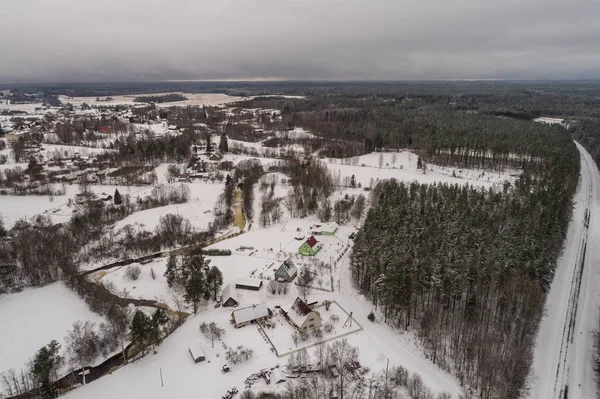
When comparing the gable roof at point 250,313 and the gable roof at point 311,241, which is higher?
the gable roof at point 311,241

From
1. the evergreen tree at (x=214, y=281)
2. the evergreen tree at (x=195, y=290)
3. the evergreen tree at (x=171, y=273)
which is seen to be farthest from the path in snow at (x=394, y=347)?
the evergreen tree at (x=171, y=273)

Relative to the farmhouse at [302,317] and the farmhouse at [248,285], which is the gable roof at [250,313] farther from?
the farmhouse at [248,285]

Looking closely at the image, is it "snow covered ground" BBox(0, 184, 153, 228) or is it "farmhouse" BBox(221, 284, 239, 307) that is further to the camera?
"snow covered ground" BBox(0, 184, 153, 228)

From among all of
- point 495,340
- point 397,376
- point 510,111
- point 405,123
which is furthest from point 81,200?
point 510,111

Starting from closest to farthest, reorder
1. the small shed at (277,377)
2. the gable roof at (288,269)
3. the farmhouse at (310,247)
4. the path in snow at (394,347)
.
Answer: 1. the small shed at (277,377)
2. the path in snow at (394,347)
3. the gable roof at (288,269)
4. the farmhouse at (310,247)

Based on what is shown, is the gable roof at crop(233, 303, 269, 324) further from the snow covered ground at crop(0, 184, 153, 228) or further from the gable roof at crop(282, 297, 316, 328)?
the snow covered ground at crop(0, 184, 153, 228)

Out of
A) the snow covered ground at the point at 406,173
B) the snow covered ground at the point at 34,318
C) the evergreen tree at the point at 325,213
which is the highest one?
the snow covered ground at the point at 406,173

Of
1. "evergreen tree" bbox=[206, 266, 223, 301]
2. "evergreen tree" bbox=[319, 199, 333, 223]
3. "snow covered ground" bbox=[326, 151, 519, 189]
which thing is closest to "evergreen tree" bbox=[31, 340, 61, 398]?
"evergreen tree" bbox=[206, 266, 223, 301]
